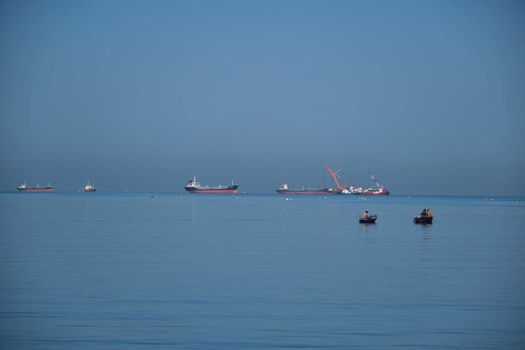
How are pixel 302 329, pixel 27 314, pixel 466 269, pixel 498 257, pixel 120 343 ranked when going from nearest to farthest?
1. pixel 120 343
2. pixel 302 329
3. pixel 27 314
4. pixel 466 269
5. pixel 498 257

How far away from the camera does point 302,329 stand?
20109 mm

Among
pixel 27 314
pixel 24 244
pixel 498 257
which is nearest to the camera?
pixel 27 314

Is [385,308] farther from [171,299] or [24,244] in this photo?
[24,244]

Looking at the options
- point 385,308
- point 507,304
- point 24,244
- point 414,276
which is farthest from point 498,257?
point 24,244

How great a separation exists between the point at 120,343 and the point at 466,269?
20549 mm

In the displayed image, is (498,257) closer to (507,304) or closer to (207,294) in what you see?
(507,304)

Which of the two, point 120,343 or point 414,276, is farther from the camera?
point 414,276

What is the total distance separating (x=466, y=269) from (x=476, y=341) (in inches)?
608

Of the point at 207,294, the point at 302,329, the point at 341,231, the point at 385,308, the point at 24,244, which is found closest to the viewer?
the point at 302,329

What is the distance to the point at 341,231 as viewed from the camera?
63.4 m

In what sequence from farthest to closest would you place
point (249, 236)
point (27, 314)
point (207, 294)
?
1. point (249, 236)
2. point (207, 294)
3. point (27, 314)

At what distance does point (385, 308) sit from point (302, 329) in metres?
4.36

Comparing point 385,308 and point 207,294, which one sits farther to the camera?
point 207,294

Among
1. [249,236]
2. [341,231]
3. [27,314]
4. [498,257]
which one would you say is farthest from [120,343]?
[341,231]
